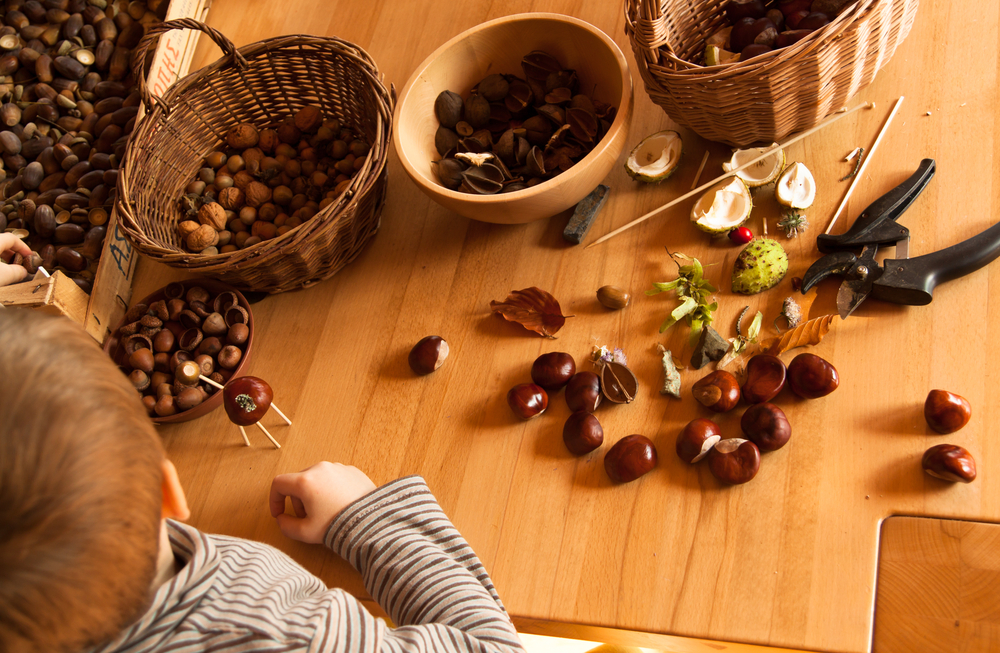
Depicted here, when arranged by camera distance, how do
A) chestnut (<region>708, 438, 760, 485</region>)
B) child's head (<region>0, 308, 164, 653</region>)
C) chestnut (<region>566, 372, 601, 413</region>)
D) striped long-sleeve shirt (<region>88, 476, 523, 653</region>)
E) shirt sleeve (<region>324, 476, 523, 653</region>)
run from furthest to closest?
chestnut (<region>566, 372, 601, 413</region>), chestnut (<region>708, 438, 760, 485</region>), shirt sleeve (<region>324, 476, 523, 653</region>), striped long-sleeve shirt (<region>88, 476, 523, 653</region>), child's head (<region>0, 308, 164, 653</region>)

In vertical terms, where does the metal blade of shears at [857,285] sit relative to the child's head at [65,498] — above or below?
above

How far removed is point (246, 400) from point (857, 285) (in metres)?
0.93

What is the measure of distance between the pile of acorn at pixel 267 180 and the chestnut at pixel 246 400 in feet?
1.09

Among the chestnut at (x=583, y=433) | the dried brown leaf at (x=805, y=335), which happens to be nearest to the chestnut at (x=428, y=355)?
the chestnut at (x=583, y=433)

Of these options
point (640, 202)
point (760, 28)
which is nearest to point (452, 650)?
point (640, 202)

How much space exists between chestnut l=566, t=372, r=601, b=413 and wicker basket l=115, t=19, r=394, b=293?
0.45 m

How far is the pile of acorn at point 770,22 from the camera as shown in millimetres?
1087

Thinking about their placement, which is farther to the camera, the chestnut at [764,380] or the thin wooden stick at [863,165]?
the thin wooden stick at [863,165]

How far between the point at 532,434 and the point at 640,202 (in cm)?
47

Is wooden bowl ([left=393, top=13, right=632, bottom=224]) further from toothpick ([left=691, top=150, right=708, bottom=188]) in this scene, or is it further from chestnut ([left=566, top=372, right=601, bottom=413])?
chestnut ([left=566, top=372, right=601, bottom=413])

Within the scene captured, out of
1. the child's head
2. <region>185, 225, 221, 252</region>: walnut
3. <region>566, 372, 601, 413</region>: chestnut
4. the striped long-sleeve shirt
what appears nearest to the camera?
the child's head

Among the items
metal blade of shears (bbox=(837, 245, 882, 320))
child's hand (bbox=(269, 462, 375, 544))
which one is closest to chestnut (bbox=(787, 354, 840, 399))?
metal blade of shears (bbox=(837, 245, 882, 320))

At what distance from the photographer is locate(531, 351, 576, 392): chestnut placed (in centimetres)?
104

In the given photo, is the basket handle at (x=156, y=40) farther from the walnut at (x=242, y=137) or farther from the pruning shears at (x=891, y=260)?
the pruning shears at (x=891, y=260)
